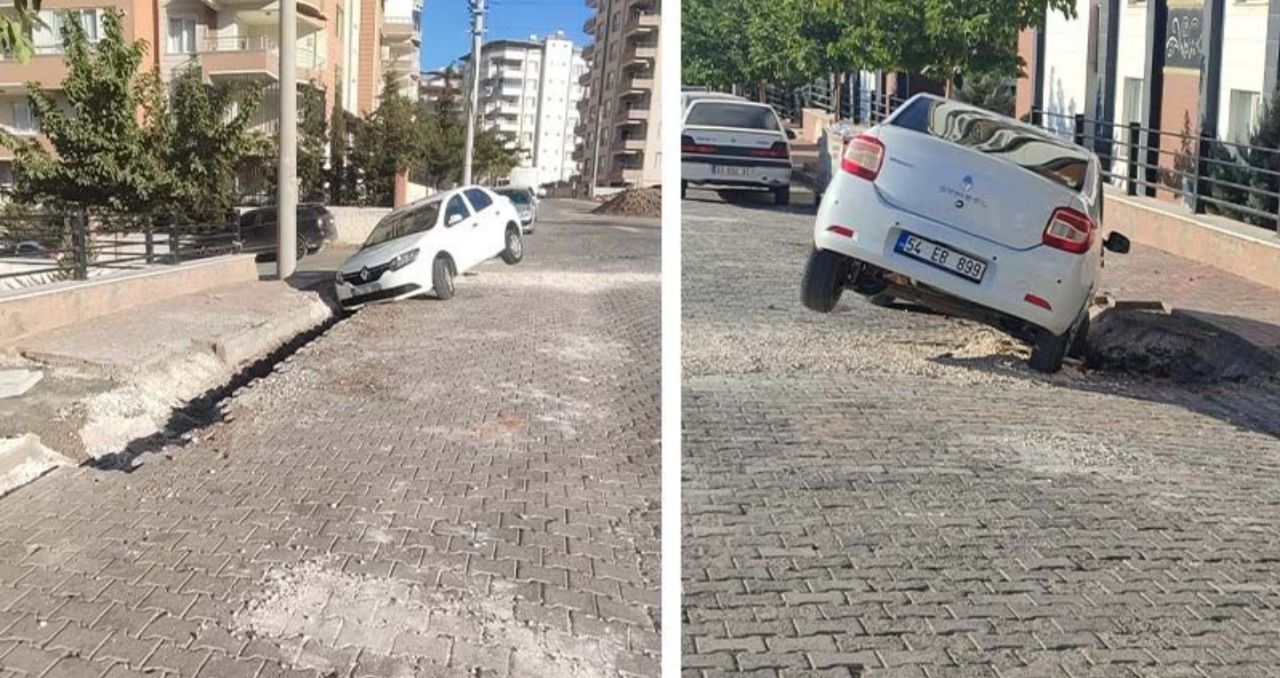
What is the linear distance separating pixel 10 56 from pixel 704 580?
1.56 meters

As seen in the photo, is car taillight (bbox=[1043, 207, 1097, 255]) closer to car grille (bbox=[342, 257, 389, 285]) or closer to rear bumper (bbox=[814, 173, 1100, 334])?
rear bumper (bbox=[814, 173, 1100, 334])

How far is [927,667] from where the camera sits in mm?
1930

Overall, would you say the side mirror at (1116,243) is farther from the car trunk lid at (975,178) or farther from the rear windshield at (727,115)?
the rear windshield at (727,115)

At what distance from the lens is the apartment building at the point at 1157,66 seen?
355cm

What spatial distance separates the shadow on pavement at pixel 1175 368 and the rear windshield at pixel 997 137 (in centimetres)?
49

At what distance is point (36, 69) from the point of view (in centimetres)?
258

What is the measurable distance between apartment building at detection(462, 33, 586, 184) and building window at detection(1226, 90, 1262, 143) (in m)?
4.47

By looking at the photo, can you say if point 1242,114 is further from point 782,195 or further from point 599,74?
point 599,74

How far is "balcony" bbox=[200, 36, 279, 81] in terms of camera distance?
8.70ft

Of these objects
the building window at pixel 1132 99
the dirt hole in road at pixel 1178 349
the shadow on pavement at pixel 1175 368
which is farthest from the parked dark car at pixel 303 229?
the building window at pixel 1132 99

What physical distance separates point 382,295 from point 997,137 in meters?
1.26

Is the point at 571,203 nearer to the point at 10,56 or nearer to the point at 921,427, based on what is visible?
the point at 921,427

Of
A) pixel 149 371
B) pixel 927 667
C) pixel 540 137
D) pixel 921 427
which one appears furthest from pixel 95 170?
pixel 927 667

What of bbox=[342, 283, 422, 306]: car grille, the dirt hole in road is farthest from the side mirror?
bbox=[342, 283, 422, 306]: car grille
